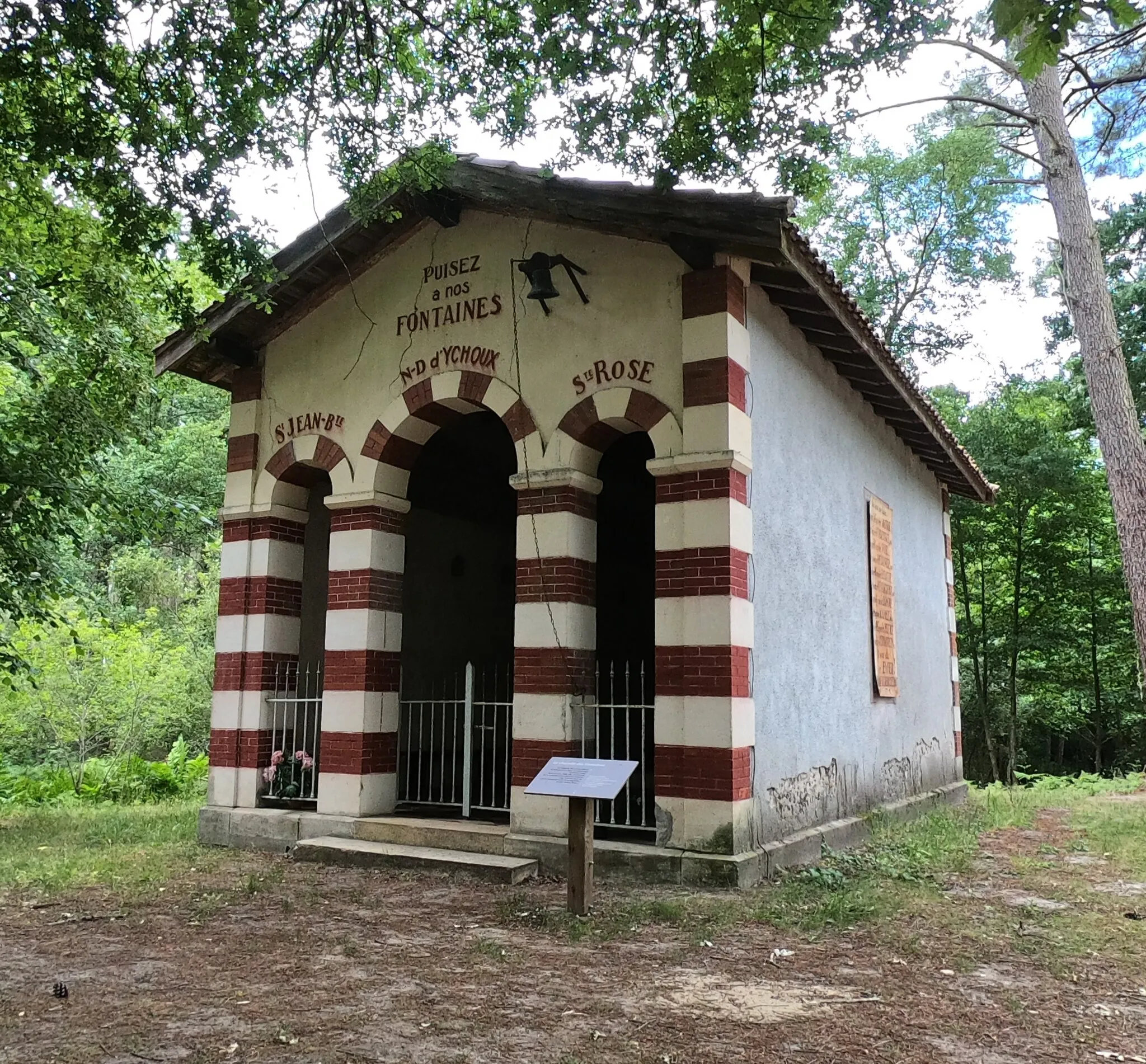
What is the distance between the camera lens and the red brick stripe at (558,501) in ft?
27.0

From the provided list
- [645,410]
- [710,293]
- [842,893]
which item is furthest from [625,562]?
[842,893]

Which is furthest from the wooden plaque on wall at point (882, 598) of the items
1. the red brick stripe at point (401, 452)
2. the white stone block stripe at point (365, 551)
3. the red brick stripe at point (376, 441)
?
the red brick stripe at point (376, 441)

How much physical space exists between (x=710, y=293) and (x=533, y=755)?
4.07 m

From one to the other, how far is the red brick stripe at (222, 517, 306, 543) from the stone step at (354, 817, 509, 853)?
3.05m

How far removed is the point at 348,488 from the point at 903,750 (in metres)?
7.17

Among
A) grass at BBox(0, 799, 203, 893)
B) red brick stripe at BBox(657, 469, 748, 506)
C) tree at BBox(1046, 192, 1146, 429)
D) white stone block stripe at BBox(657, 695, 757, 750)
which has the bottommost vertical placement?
grass at BBox(0, 799, 203, 893)

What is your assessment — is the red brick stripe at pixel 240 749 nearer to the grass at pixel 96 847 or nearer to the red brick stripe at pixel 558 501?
the grass at pixel 96 847

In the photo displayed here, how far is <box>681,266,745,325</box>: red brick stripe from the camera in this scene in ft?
25.5

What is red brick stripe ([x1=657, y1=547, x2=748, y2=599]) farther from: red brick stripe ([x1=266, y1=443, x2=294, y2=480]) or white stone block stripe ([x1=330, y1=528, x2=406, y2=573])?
red brick stripe ([x1=266, y1=443, x2=294, y2=480])

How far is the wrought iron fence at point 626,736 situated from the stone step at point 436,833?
2.98 feet

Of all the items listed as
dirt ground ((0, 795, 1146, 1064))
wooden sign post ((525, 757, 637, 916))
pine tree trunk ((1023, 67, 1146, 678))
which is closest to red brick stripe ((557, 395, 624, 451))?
wooden sign post ((525, 757, 637, 916))

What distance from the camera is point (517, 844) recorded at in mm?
7801

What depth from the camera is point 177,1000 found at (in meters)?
4.77

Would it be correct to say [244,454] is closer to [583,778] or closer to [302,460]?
[302,460]
